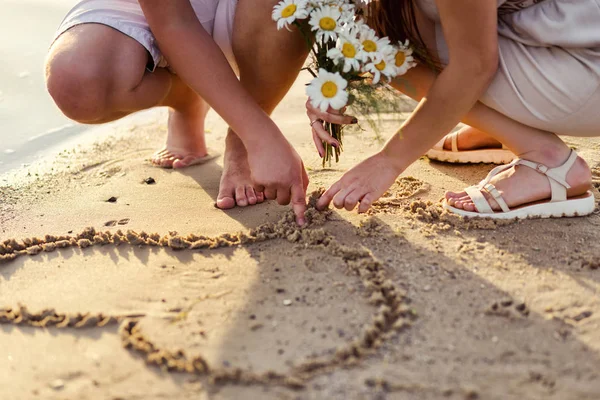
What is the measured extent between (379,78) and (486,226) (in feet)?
1.75

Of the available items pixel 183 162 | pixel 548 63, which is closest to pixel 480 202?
pixel 548 63

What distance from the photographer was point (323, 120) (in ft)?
6.35

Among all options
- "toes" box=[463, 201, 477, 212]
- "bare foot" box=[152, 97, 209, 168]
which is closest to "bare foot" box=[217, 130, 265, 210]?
"bare foot" box=[152, 97, 209, 168]

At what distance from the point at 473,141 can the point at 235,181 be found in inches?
35.8

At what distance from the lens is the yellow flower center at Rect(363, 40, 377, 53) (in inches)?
70.7

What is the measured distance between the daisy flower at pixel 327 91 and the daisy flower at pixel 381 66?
0.08m

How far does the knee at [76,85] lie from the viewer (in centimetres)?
204

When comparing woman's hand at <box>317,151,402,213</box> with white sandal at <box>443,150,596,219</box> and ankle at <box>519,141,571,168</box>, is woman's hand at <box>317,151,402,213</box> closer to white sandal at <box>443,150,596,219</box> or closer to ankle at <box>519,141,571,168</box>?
white sandal at <box>443,150,596,219</box>

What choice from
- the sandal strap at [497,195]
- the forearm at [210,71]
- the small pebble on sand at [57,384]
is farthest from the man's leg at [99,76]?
the sandal strap at [497,195]

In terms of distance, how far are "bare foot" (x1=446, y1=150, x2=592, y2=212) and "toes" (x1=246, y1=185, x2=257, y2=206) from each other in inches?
26.1

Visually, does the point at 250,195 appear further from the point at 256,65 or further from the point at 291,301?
the point at 291,301

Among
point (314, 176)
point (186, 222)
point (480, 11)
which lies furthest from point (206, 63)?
point (480, 11)

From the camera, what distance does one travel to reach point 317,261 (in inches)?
67.7

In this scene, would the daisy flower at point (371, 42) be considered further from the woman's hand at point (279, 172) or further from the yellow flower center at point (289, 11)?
the woman's hand at point (279, 172)
